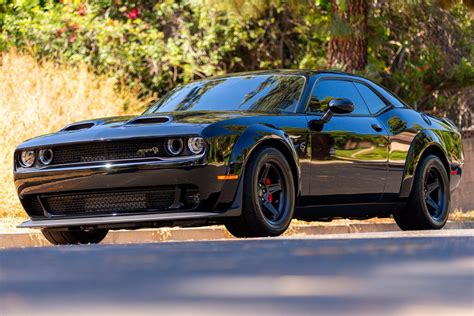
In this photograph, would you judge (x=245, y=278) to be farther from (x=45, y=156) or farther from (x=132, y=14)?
(x=132, y=14)

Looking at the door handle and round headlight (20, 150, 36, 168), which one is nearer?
round headlight (20, 150, 36, 168)

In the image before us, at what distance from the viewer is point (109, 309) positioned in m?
5.40

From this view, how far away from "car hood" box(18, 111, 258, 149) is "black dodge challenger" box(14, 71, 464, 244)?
1 cm

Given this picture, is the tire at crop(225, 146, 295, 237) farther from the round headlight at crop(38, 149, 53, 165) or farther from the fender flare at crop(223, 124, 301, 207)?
the round headlight at crop(38, 149, 53, 165)

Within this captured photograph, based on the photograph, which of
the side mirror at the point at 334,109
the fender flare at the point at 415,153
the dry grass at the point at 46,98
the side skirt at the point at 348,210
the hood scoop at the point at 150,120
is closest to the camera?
the hood scoop at the point at 150,120

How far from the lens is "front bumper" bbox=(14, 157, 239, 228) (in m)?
9.41

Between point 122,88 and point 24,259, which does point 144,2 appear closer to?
point 122,88

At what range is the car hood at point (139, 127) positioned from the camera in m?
9.57

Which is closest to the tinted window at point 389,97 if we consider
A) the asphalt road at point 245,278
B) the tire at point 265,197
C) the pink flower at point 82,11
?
the tire at point 265,197

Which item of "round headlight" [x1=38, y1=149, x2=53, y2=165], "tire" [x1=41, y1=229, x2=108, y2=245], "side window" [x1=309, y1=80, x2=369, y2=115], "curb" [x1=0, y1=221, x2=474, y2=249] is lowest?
"curb" [x1=0, y1=221, x2=474, y2=249]

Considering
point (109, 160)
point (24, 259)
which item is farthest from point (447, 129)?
point (24, 259)

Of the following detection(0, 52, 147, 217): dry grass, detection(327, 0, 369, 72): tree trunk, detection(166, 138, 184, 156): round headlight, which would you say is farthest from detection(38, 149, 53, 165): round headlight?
detection(327, 0, 369, 72): tree trunk

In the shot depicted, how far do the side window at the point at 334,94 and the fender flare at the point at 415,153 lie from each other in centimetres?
61

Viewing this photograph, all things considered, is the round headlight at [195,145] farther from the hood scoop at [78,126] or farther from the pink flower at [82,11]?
the pink flower at [82,11]
